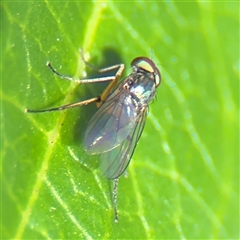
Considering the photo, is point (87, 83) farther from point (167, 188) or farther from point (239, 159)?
point (239, 159)

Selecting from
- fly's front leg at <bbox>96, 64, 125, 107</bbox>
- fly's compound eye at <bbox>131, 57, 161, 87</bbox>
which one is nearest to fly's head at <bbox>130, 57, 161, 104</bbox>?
fly's compound eye at <bbox>131, 57, 161, 87</bbox>

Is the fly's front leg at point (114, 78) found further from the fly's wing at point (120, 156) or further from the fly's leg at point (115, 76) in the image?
the fly's wing at point (120, 156)

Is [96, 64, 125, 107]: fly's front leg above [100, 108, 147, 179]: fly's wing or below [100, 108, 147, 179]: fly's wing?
above

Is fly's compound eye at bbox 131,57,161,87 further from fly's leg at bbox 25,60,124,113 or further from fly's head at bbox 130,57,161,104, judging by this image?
fly's leg at bbox 25,60,124,113

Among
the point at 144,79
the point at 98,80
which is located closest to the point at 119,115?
the point at 98,80

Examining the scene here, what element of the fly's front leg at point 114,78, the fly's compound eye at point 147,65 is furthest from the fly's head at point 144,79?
the fly's front leg at point 114,78

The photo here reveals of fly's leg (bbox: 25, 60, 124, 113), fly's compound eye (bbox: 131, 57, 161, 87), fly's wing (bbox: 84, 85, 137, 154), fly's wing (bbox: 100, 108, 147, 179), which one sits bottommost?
fly's wing (bbox: 100, 108, 147, 179)

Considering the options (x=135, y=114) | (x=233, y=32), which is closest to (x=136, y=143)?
(x=135, y=114)
